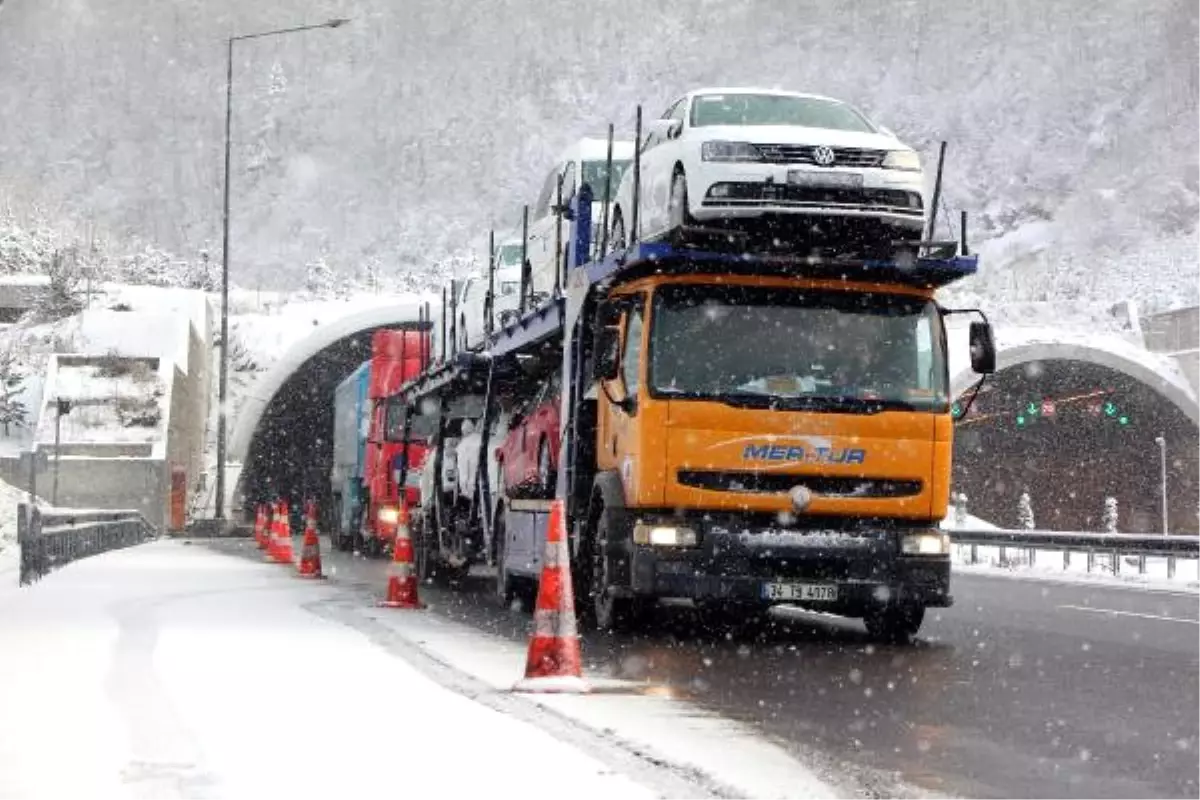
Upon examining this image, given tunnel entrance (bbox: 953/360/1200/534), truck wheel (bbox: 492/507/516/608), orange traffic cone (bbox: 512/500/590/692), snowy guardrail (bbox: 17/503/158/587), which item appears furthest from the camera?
tunnel entrance (bbox: 953/360/1200/534)

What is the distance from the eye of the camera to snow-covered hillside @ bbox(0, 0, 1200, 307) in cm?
14988

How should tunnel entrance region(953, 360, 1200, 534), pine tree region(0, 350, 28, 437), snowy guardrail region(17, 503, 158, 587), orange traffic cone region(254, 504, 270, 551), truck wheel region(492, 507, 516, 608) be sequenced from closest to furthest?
truck wheel region(492, 507, 516, 608) → snowy guardrail region(17, 503, 158, 587) → orange traffic cone region(254, 504, 270, 551) → tunnel entrance region(953, 360, 1200, 534) → pine tree region(0, 350, 28, 437)

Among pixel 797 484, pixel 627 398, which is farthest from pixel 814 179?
pixel 797 484

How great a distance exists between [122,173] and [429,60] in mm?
33628

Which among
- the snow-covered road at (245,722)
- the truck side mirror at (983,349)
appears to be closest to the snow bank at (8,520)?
the snow-covered road at (245,722)

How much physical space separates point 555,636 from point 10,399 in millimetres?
47304

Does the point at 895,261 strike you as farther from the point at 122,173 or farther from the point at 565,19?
the point at 565,19

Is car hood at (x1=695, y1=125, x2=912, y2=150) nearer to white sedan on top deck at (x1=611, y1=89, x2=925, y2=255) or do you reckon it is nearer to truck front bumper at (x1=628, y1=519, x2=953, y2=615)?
white sedan on top deck at (x1=611, y1=89, x2=925, y2=255)

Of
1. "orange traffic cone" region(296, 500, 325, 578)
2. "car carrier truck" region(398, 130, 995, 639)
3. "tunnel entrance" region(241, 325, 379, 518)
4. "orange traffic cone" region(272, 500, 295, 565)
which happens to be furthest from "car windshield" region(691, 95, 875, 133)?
"tunnel entrance" region(241, 325, 379, 518)

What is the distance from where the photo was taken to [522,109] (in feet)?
582

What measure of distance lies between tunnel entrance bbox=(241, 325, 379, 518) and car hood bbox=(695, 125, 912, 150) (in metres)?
38.5

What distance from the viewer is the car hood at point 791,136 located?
44.9 feet

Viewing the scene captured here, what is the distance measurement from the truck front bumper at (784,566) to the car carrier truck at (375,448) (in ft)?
34.2

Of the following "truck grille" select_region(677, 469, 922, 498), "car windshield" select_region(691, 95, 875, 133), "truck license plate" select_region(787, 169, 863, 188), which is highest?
"car windshield" select_region(691, 95, 875, 133)
